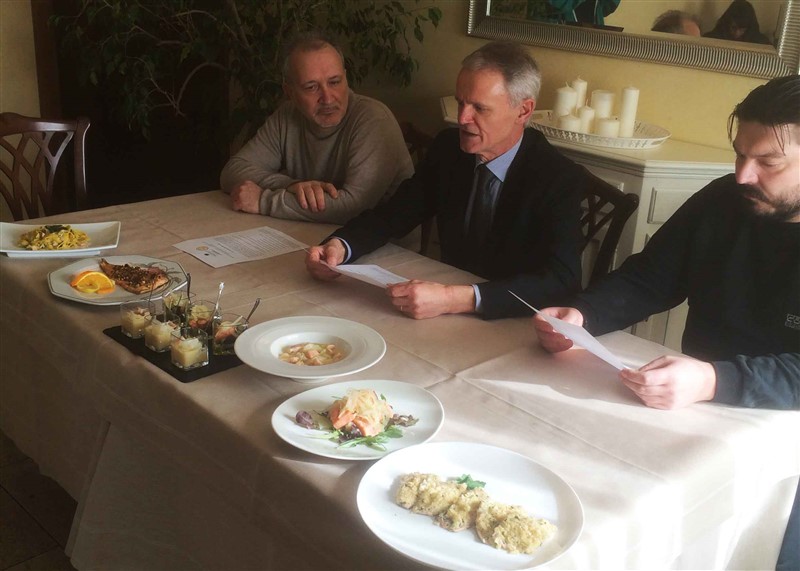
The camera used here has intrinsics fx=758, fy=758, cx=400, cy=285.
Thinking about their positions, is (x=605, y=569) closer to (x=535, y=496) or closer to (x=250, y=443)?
(x=535, y=496)

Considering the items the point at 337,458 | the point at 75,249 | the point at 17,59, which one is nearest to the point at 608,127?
the point at 75,249

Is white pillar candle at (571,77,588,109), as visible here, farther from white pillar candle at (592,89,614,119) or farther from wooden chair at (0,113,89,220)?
wooden chair at (0,113,89,220)

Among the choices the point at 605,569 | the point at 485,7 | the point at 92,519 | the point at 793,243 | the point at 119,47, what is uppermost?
the point at 485,7

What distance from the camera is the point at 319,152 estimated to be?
2.43 metres

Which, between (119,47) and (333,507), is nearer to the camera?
(333,507)

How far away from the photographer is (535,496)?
3.33 feet

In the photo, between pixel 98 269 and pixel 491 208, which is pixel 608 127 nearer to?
pixel 491 208

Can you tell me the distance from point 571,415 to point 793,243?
0.60 meters

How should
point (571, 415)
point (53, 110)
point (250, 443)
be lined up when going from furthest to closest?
point (53, 110), point (571, 415), point (250, 443)

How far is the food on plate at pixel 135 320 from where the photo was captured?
55.8 inches

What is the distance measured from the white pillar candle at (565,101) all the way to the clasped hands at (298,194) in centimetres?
90

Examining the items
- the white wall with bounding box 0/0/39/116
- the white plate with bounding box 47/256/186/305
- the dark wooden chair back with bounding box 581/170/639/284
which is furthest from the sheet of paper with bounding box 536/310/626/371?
the white wall with bounding box 0/0/39/116

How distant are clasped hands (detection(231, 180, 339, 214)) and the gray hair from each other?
1.86 feet

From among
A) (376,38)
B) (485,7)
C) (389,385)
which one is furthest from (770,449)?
(376,38)
